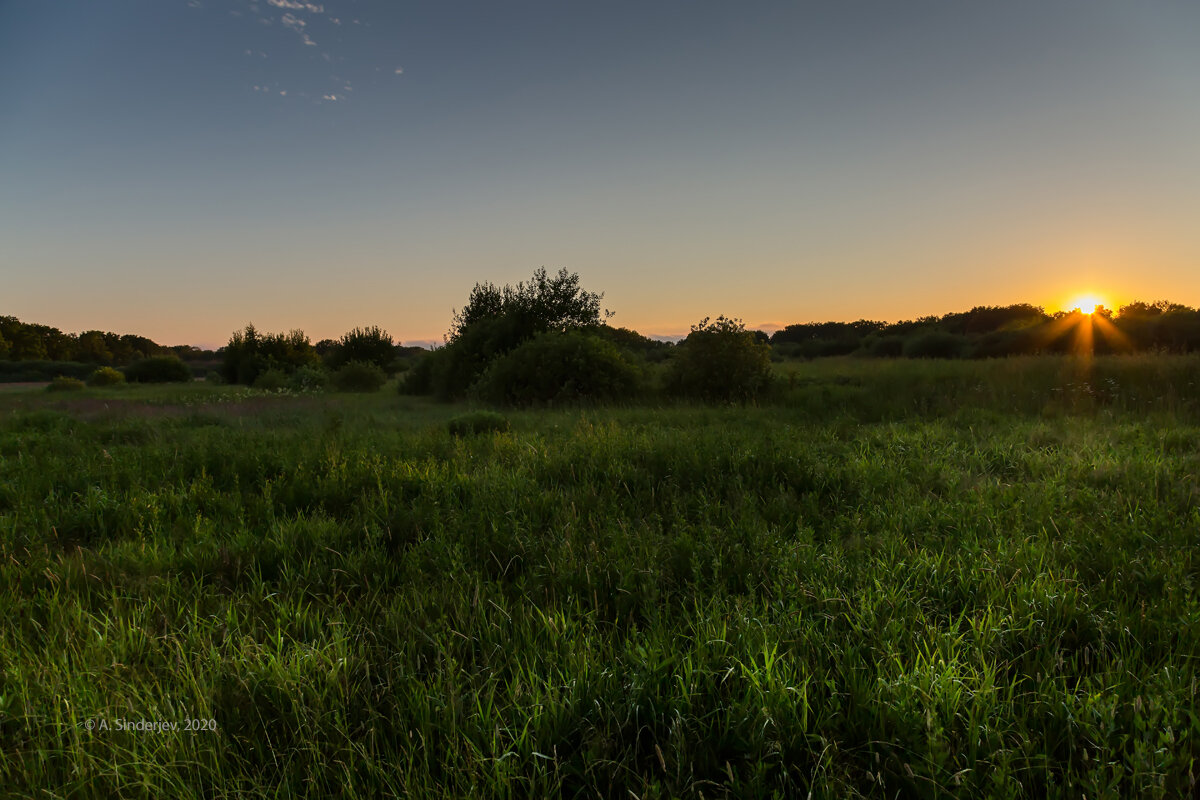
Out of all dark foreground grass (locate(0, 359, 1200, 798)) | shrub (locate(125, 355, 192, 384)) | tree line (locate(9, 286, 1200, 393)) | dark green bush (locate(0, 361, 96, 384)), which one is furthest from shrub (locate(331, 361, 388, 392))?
dark foreground grass (locate(0, 359, 1200, 798))

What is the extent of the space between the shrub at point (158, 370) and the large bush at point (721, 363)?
135ft

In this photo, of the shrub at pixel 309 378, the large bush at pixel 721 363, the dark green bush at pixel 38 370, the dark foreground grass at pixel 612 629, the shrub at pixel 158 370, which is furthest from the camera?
the shrub at pixel 158 370

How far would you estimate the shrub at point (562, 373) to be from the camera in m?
16.3

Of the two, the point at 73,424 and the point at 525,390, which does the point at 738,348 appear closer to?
the point at 525,390

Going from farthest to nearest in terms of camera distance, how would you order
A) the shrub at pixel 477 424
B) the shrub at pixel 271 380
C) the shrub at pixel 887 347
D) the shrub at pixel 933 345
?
the shrub at pixel 887 347 < the shrub at pixel 271 380 < the shrub at pixel 933 345 < the shrub at pixel 477 424

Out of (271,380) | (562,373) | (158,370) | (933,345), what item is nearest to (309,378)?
(271,380)

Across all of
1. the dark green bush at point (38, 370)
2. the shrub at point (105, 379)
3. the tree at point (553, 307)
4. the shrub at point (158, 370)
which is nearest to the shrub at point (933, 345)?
the tree at point (553, 307)

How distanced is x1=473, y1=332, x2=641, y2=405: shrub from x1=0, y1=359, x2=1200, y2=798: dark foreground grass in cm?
1052

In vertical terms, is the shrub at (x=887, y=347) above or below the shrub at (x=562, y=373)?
above

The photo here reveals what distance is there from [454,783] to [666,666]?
0.86 m

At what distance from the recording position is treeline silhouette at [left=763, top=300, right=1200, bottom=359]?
2198cm

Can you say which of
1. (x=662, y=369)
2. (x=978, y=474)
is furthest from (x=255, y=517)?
(x=662, y=369)

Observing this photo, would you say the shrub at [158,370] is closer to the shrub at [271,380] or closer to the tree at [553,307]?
the shrub at [271,380]

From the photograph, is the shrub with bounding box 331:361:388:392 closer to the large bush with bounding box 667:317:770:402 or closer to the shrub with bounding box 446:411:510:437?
the large bush with bounding box 667:317:770:402
